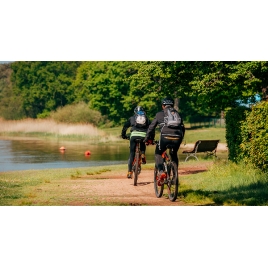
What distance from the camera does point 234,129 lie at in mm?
16469

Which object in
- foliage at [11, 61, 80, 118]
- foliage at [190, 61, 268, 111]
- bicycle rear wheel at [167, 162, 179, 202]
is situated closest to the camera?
bicycle rear wheel at [167, 162, 179, 202]

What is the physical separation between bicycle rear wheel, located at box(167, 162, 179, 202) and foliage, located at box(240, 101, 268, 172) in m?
2.71

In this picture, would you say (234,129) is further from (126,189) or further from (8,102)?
(8,102)

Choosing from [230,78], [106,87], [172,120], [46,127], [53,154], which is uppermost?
[230,78]

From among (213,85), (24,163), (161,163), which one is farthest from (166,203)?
(24,163)

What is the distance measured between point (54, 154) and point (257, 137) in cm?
768

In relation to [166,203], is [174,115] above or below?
above

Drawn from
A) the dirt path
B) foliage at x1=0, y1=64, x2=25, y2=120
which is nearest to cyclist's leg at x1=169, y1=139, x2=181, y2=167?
the dirt path

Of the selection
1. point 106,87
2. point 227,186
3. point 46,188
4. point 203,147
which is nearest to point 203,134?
point 203,147

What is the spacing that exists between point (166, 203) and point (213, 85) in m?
4.47

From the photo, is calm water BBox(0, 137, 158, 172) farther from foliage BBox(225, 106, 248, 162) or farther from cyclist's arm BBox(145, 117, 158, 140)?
cyclist's arm BBox(145, 117, 158, 140)

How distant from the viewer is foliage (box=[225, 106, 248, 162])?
1602 centimetres

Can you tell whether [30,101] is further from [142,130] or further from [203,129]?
[203,129]

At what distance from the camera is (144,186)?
14.3 m
